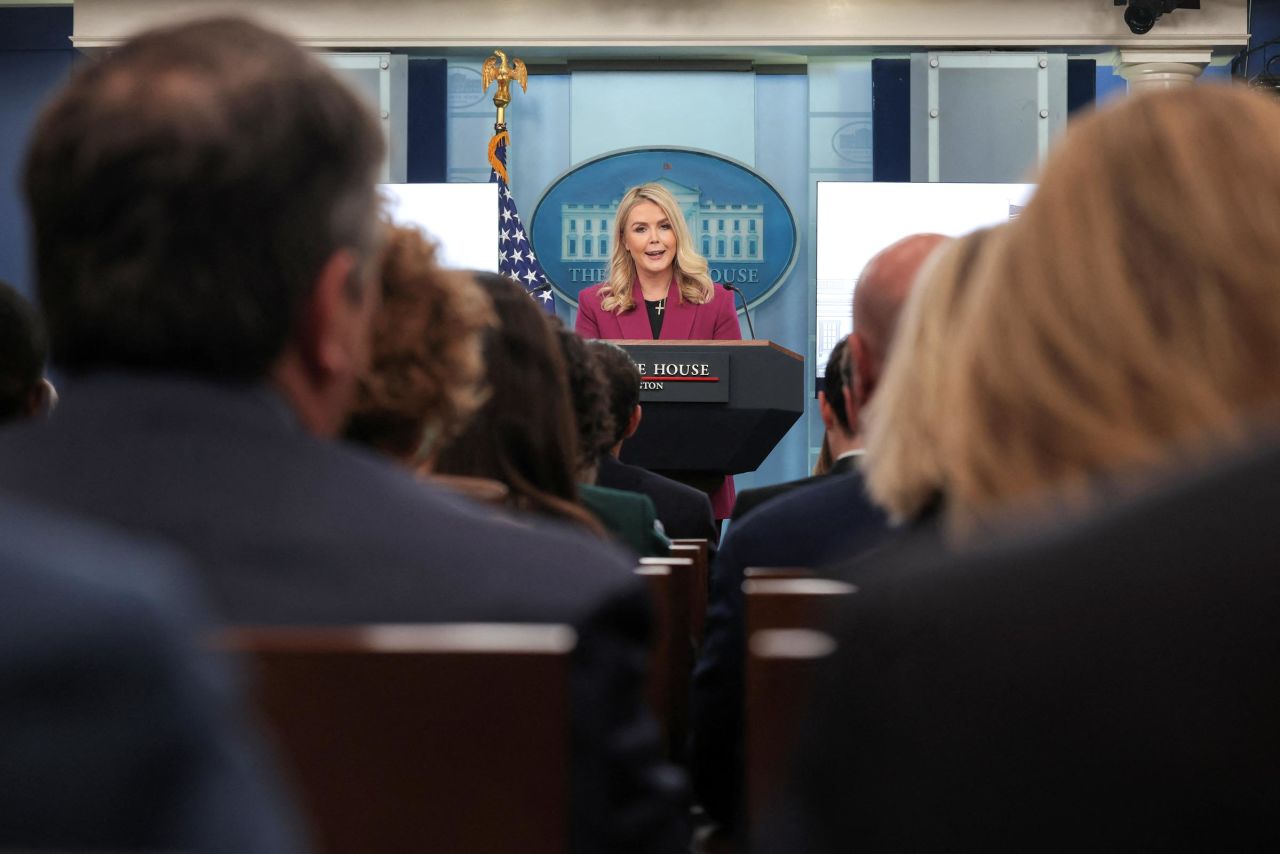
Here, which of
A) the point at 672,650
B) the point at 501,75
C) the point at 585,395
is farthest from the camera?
the point at 501,75

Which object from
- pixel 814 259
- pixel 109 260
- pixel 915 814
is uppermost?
pixel 814 259

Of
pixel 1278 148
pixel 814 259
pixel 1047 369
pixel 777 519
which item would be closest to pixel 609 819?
pixel 1047 369

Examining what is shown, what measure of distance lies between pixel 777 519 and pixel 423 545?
1003mm

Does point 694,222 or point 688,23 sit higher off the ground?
point 688,23

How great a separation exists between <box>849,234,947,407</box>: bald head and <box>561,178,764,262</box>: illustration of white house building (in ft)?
18.0

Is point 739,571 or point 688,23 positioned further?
point 688,23

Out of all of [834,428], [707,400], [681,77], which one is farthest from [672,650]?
[681,77]

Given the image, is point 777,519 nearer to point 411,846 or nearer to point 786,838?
point 411,846

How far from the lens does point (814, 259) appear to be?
775cm

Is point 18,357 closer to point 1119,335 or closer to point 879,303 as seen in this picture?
point 879,303

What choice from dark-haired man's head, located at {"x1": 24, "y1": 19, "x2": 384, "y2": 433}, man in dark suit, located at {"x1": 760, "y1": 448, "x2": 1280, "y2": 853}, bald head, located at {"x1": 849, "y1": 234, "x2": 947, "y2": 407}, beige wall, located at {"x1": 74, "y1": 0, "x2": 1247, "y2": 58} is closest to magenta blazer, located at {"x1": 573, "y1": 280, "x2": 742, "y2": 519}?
beige wall, located at {"x1": 74, "y1": 0, "x2": 1247, "y2": 58}

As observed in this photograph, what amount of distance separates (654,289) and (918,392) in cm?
453

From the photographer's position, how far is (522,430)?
1738 millimetres

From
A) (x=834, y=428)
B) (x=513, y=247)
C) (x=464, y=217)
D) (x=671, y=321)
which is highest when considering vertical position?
(x=464, y=217)
